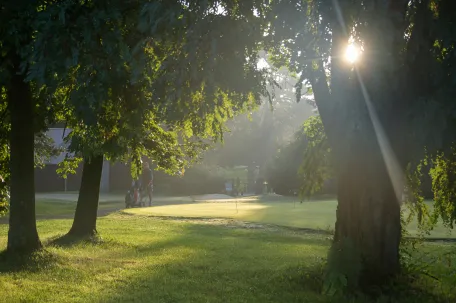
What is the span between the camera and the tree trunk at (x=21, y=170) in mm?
10336

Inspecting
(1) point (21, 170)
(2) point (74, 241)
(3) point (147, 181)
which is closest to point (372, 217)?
(1) point (21, 170)

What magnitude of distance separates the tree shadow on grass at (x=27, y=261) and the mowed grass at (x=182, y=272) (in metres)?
0.02

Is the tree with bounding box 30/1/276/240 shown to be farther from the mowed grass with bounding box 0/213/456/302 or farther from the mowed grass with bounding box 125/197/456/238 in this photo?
the mowed grass with bounding box 125/197/456/238

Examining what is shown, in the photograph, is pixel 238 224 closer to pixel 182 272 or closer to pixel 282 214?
pixel 282 214

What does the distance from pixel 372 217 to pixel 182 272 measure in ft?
12.2

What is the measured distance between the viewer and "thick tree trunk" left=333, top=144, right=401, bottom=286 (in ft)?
26.6

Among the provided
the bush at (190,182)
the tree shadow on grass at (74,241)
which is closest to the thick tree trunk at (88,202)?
the tree shadow on grass at (74,241)

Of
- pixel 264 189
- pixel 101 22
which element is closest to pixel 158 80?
pixel 101 22

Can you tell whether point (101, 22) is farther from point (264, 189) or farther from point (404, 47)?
point (264, 189)

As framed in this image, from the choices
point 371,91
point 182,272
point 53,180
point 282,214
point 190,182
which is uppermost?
point 371,91

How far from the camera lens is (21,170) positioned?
34.2 ft

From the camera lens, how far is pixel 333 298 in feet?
25.1

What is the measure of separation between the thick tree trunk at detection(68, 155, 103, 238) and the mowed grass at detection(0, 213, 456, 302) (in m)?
0.71

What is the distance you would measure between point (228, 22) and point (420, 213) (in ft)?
17.8
